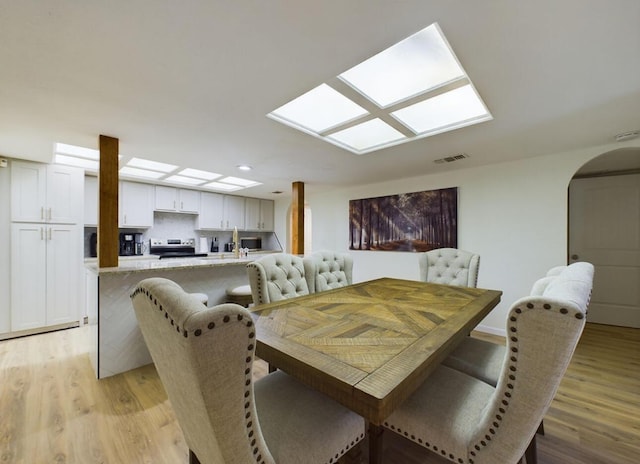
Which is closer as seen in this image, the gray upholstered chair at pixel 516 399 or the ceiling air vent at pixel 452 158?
the gray upholstered chair at pixel 516 399

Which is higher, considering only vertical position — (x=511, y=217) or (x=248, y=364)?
(x=511, y=217)

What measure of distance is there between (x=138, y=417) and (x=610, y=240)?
5.62 metres

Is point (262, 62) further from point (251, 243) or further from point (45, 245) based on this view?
point (251, 243)

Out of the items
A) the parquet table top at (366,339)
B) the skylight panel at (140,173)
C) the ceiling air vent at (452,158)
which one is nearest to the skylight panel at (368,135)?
the ceiling air vent at (452,158)

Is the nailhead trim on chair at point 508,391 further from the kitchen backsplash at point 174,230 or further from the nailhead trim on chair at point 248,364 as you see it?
the kitchen backsplash at point 174,230

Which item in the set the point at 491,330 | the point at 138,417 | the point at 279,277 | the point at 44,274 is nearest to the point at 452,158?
the point at 491,330

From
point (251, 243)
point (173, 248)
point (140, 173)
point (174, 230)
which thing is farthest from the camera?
point (251, 243)

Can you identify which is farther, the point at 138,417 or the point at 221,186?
the point at 221,186

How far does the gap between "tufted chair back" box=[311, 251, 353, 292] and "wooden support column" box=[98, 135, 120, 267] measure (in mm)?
1807

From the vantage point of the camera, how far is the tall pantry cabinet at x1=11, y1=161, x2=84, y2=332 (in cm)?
307

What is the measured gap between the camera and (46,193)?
10.7ft

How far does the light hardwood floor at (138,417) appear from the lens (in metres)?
1.42

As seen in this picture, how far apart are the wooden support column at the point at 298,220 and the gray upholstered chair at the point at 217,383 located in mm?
3092

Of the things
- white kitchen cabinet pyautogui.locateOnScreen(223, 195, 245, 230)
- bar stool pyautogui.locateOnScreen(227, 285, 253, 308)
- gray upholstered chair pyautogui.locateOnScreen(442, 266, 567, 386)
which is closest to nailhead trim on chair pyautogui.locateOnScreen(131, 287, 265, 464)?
gray upholstered chair pyautogui.locateOnScreen(442, 266, 567, 386)
